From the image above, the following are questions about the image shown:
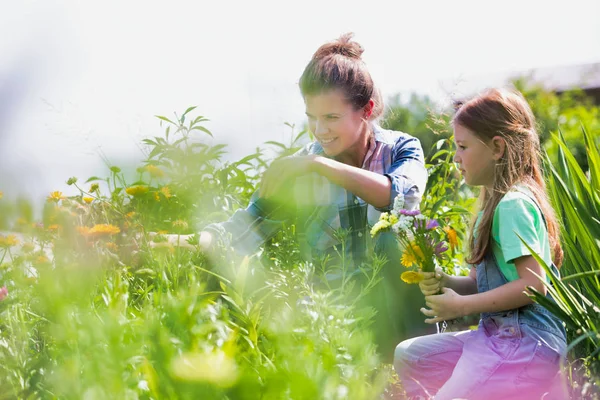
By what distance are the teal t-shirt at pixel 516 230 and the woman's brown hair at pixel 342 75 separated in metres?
0.71

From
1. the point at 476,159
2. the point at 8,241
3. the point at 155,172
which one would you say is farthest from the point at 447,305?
the point at 8,241

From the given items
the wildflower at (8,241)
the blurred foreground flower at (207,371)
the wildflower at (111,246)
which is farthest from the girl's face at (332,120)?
the blurred foreground flower at (207,371)

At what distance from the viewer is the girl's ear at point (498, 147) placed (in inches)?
71.9

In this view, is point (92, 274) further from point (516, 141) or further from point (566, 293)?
point (516, 141)

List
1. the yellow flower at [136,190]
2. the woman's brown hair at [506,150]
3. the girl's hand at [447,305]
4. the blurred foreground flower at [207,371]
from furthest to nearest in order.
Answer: the yellow flower at [136,190], the woman's brown hair at [506,150], the girl's hand at [447,305], the blurred foreground flower at [207,371]

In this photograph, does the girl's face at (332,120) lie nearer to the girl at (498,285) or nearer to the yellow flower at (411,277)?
the girl at (498,285)

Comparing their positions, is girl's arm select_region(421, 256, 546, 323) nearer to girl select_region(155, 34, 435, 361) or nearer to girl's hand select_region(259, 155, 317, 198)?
girl select_region(155, 34, 435, 361)

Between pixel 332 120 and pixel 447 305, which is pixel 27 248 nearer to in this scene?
pixel 332 120

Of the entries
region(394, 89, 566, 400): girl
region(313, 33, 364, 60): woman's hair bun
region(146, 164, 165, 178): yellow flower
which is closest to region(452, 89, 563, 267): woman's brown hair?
region(394, 89, 566, 400): girl

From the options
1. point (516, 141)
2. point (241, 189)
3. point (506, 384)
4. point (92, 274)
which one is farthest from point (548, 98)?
point (92, 274)

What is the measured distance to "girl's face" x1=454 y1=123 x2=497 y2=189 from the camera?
1.84 meters

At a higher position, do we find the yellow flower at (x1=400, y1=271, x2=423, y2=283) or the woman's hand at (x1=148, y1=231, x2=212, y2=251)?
the woman's hand at (x1=148, y1=231, x2=212, y2=251)

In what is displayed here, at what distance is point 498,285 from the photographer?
5.77 ft

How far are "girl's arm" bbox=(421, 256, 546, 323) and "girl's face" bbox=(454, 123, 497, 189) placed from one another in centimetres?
30
